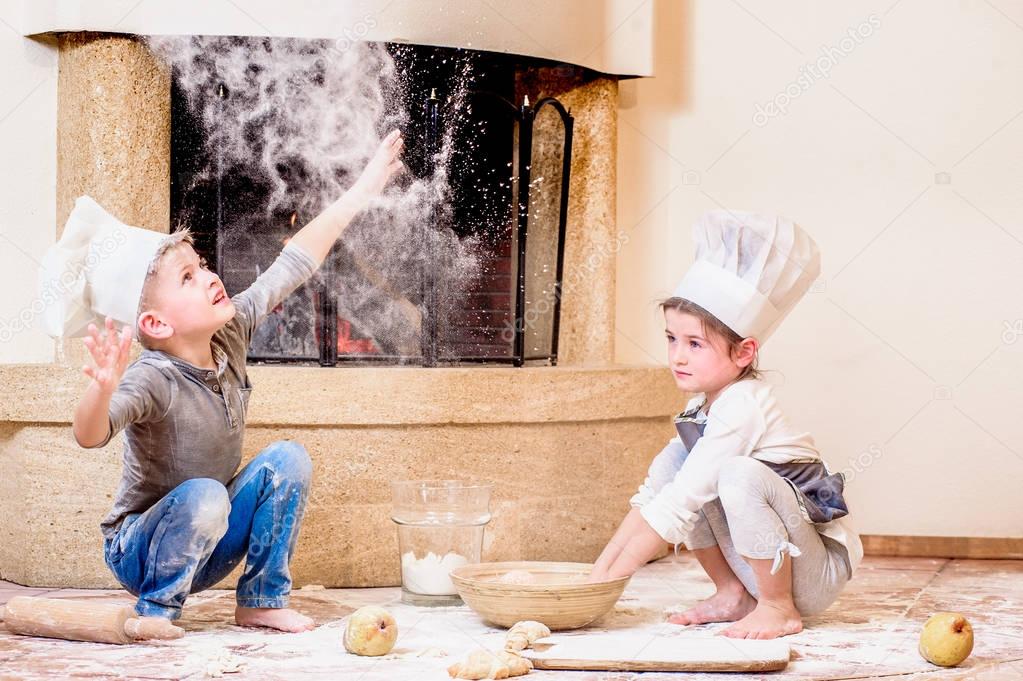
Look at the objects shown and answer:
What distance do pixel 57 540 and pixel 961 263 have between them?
83.2 inches

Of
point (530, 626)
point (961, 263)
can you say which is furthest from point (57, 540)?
point (961, 263)

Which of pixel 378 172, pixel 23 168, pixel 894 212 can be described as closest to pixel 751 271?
pixel 378 172

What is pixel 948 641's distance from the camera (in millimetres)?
1712

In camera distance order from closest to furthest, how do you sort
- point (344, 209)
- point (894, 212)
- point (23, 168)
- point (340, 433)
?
1. point (344, 209)
2. point (340, 433)
3. point (23, 168)
4. point (894, 212)

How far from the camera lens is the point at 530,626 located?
1846 mm

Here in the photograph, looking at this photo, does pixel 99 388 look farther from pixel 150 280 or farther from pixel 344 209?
pixel 344 209

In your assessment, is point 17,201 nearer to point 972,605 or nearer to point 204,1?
point 204,1

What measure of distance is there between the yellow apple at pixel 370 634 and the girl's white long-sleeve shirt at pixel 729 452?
46 centimetres

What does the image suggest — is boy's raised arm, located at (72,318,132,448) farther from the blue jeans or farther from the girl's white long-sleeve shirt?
the girl's white long-sleeve shirt

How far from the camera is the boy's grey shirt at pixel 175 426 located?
6.01 feet

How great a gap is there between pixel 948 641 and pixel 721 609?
1.37 feet

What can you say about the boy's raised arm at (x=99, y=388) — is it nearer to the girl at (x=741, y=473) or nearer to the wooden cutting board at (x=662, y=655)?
the wooden cutting board at (x=662, y=655)

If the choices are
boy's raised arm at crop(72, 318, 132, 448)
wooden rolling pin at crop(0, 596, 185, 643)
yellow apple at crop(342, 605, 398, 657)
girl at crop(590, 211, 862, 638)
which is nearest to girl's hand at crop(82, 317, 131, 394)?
boy's raised arm at crop(72, 318, 132, 448)

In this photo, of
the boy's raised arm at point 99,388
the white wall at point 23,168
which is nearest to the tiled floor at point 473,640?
the boy's raised arm at point 99,388
